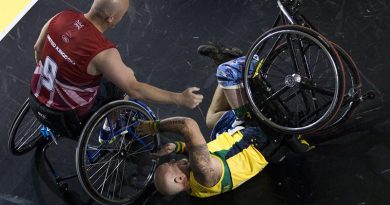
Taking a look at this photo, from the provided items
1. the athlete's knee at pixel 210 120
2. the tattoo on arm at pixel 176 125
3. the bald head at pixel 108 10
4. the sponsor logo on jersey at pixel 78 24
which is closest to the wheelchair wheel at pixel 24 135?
the sponsor logo on jersey at pixel 78 24

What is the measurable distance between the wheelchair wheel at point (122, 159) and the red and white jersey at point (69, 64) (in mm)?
239

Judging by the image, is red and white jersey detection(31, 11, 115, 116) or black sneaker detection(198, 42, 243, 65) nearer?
red and white jersey detection(31, 11, 115, 116)

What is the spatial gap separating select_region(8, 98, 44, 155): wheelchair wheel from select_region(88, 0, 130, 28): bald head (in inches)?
36.6

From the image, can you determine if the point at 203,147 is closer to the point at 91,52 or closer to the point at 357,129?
the point at 91,52

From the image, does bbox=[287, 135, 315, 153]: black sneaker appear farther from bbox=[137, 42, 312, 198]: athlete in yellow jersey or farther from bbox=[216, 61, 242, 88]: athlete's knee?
bbox=[216, 61, 242, 88]: athlete's knee

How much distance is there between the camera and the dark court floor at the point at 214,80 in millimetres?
2992

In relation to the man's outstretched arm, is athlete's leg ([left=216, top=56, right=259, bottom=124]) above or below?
below

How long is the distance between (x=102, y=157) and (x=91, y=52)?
89cm

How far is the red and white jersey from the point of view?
268 cm

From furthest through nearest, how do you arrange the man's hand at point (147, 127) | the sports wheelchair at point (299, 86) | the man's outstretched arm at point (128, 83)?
the man's hand at point (147, 127) → the man's outstretched arm at point (128, 83) → the sports wheelchair at point (299, 86)

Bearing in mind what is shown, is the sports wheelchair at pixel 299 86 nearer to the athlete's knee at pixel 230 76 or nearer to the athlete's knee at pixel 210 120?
the athlete's knee at pixel 230 76

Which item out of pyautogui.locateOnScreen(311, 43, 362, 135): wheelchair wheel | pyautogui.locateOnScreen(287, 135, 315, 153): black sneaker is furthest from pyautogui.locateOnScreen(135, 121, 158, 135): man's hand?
pyautogui.locateOnScreen(311, 43, 362, 135): wheelchair wheel

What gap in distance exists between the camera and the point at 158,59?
3891mm

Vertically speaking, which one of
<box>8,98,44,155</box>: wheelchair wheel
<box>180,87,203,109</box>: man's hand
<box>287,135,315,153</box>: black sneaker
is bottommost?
<box>287,135,315,153</box>: black sneaker
